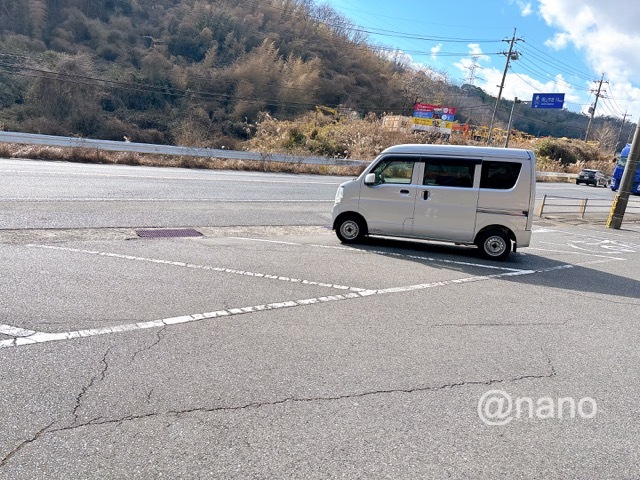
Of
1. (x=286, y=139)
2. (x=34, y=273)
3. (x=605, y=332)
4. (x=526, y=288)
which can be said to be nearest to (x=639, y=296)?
(x=526, y=288)

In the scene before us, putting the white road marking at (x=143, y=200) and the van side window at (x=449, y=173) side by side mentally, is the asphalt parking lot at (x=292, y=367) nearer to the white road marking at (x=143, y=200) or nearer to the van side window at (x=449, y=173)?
the van side window at (x=449, y=173)

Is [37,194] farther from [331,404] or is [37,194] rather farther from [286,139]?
[286,139]

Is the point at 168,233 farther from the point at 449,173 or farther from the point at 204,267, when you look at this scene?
the point at 449,173

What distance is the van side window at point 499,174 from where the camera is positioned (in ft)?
28.7

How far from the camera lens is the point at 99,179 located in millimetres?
15141

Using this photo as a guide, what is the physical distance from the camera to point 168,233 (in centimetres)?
913

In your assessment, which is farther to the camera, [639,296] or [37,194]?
[37,194]

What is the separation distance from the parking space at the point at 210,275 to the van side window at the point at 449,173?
1462 millimetres

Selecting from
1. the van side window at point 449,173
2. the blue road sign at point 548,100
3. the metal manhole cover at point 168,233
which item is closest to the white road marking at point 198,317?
the van side window at point 449,173

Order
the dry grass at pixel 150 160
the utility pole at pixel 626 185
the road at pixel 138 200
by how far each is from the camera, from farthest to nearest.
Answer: the dry grass at pixel 150 160 → the utility pole at pixel 626 185 → the road at pixel 138 200

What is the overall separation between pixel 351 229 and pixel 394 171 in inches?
57.5

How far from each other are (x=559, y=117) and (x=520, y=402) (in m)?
163

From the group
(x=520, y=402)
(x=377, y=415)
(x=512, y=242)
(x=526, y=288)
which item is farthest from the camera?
(x=512, y=242)

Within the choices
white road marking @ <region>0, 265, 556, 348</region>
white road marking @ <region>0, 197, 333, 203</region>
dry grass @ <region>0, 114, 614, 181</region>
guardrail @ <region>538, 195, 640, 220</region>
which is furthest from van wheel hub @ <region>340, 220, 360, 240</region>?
dry grass @ <region>0, 114, 614, 181</region>
